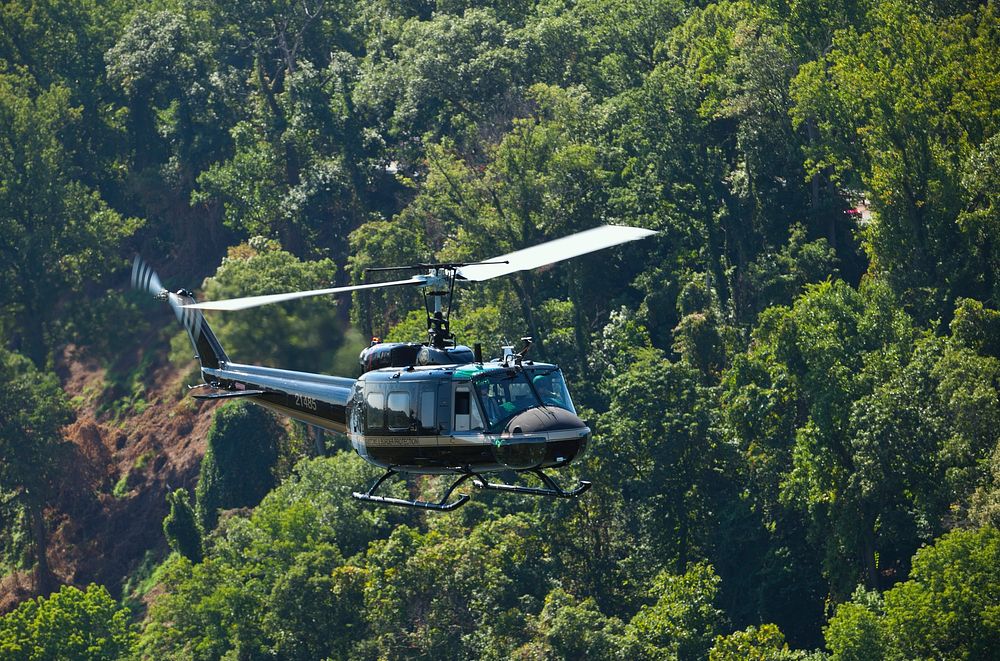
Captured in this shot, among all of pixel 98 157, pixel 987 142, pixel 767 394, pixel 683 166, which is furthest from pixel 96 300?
pixel 987 142

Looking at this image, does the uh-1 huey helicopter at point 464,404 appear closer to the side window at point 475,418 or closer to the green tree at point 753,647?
the side window at point 475,418

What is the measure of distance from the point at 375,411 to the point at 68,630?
45.5 meters

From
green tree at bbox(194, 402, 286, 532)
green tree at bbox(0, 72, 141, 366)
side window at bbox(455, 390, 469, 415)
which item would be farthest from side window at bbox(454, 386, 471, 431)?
green tree at bbox(0, 72, 141, 366)

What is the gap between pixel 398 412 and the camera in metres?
38.7

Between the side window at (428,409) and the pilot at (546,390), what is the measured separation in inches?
85.4

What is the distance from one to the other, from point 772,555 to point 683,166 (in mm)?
21418

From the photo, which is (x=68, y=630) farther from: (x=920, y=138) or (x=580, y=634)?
(x=920, y=138)

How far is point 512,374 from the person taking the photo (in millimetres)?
37438

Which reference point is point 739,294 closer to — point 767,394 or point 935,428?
point 767,394

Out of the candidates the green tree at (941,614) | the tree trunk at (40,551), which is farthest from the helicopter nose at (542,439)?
the tree trunk at (40,551)

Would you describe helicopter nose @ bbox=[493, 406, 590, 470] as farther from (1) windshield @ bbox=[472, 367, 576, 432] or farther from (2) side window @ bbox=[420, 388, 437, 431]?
(2) side window @ bbox=[420, 388, 437, 431]

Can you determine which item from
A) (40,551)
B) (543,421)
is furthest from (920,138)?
(40,551)

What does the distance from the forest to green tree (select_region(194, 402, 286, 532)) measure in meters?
0.17

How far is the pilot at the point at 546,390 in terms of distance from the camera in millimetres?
37156
